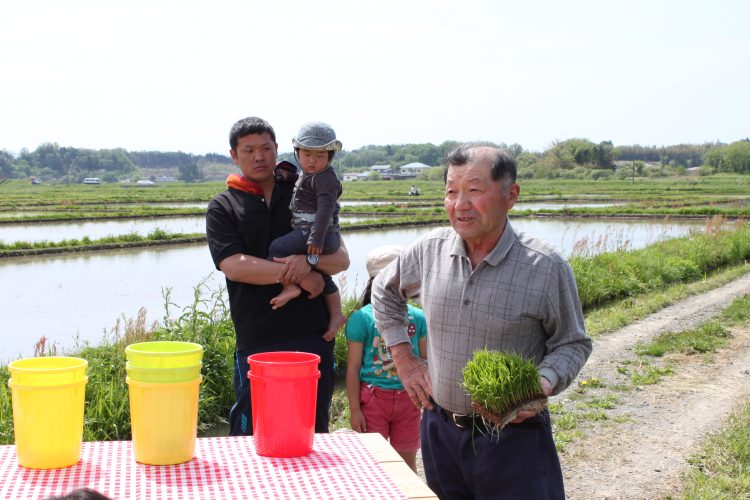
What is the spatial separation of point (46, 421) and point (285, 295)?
52.3 inches

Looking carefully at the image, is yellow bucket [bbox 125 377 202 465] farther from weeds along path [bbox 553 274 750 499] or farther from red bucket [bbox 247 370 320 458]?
weeds along path [bbox 553 274 750 499]

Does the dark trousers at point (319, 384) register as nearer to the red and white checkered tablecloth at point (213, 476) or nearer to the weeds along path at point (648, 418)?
the red and white checkered tablecloth at point (213, 476)

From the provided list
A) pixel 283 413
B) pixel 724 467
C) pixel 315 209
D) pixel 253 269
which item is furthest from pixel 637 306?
pixel 283 413

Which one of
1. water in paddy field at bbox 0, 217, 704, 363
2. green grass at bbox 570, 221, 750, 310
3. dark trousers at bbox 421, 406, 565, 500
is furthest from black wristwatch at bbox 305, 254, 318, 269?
green grass at bbox 570, 221, 750, 310

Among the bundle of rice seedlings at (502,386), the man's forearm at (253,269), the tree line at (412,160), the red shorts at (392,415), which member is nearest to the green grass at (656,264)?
the red shorts at (392,415)

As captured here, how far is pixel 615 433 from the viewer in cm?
537

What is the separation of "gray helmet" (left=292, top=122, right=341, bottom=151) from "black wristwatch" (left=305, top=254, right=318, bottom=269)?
18.7 inches

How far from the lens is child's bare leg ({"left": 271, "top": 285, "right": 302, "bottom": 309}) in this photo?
3.24 metres

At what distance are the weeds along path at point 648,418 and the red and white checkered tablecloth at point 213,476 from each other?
2.55 metres

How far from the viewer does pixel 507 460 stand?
253 cm

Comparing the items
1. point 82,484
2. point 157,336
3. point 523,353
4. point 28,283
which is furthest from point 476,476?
point 28,283

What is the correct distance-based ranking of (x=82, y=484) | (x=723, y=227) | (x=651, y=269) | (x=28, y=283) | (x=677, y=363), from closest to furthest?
(x=82, y=484), (x=677, y=363), (x=651, y=269), (x=28, y=283), (x=723, y=227)

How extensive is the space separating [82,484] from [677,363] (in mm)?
6263

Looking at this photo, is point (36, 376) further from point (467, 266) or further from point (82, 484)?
point (467, 266)
